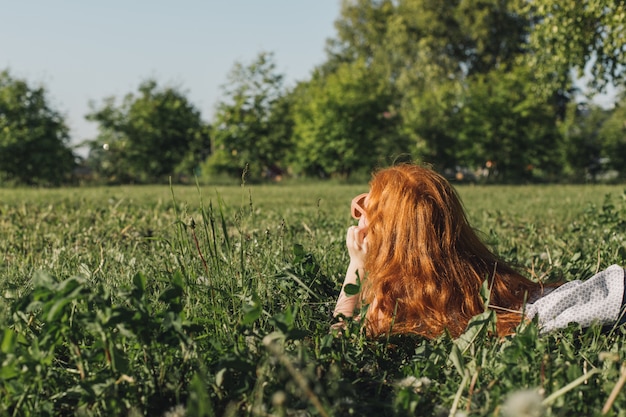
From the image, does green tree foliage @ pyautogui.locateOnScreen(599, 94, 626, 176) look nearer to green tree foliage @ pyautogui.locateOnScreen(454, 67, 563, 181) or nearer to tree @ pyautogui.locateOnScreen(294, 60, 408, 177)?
green tree foliage @ pyautogui.locateOnScreen(454, 67, 563, 181)

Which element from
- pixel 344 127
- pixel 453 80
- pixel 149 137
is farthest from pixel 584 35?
pixel 453 80

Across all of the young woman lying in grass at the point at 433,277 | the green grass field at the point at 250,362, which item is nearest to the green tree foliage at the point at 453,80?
the young woman lying in grass at the point at 433,277

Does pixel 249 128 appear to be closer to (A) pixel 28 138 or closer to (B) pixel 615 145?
(A) pixel 28 138

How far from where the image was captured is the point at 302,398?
1694 mm

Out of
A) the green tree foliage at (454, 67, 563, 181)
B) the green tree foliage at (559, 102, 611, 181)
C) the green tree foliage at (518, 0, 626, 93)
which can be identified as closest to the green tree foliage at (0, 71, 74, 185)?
the green tree foliage at (518, 0, 626, 93)

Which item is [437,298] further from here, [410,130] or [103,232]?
[410,130]

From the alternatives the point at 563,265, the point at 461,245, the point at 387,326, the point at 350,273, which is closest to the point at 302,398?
the point at 387,326

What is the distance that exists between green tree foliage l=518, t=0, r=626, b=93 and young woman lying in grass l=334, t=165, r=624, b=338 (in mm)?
8029

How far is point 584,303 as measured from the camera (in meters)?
2.43

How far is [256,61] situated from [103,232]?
60.4 feet

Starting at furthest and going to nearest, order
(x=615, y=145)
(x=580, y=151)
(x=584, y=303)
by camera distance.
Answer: (x=580, y=151) → (x=615, y=145) → (x=584, y=303)

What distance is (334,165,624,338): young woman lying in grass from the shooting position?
2443 millimetres

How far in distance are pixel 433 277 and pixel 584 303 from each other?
574mm

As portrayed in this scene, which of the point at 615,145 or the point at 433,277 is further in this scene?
the point at 615,145
